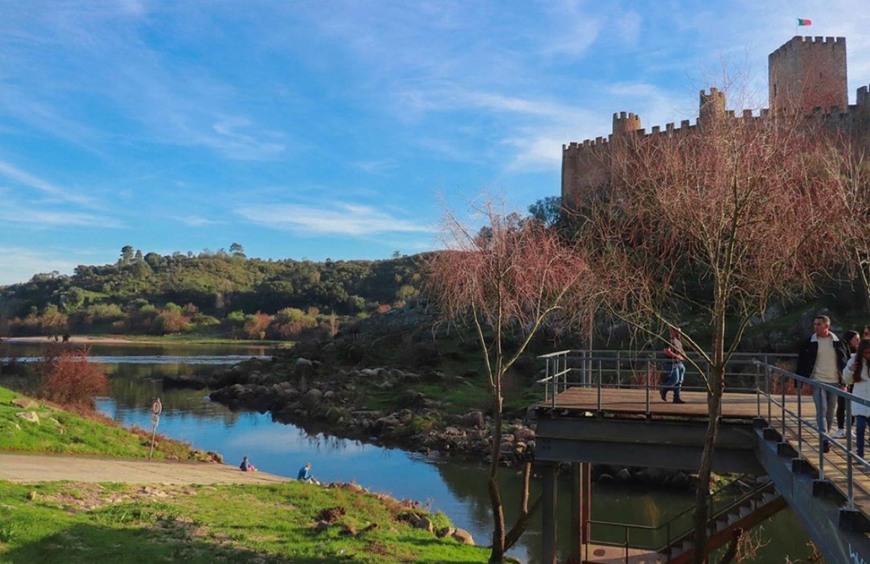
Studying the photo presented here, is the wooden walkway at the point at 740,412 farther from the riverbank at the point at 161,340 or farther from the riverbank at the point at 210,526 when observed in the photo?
the riverbank at the point at 161,340

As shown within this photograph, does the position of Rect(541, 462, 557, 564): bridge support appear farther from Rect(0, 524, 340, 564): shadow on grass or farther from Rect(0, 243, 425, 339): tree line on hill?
Rect(0, 243, 425, 339): tree line on hill

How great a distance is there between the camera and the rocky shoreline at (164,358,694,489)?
96.3 ft

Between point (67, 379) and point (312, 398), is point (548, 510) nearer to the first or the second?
point (67, 379)

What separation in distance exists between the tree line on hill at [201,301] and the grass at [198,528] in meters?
89.2

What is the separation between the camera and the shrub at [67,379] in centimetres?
3238

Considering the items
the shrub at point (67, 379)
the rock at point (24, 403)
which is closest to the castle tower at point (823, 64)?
the shrub at point (67, 379)

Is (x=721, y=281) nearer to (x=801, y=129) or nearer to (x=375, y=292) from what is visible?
(x=801, y=129)

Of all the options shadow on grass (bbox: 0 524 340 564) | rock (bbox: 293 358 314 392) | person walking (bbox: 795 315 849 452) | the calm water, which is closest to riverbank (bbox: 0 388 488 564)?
shadow on grass (bbox: 0 524 340 564)

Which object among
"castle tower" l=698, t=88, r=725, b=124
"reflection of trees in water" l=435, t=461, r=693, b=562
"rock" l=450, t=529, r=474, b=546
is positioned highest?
"castle tower" l=698, t=88, r=725, b=124

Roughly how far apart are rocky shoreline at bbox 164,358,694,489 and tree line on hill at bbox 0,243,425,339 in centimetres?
4837

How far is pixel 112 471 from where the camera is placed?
16.9 m

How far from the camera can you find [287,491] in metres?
17.4

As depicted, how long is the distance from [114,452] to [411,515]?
9097 millimetres

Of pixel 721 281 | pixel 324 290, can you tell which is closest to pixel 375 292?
pixel 324 290
